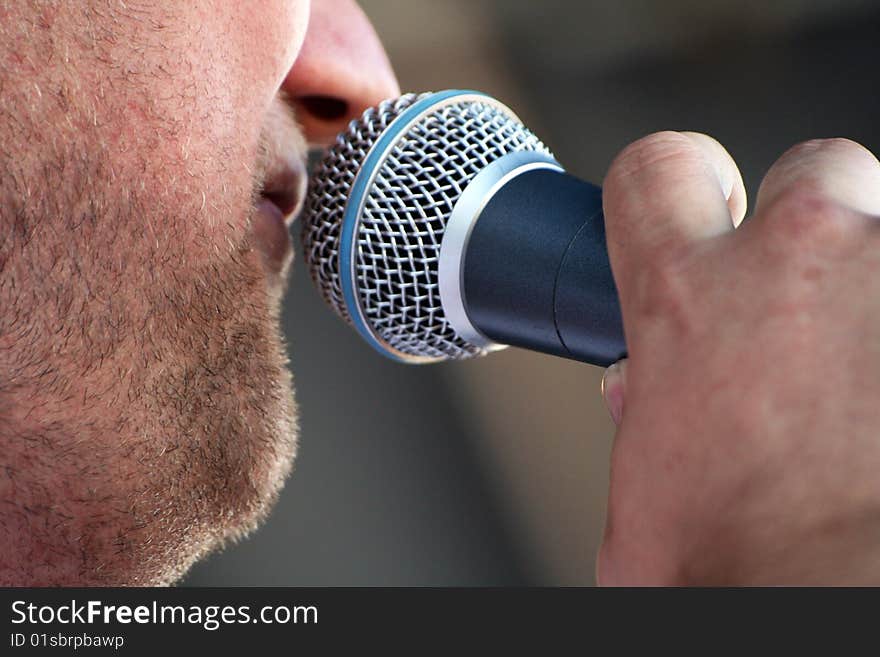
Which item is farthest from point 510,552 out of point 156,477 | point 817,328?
point 817,328

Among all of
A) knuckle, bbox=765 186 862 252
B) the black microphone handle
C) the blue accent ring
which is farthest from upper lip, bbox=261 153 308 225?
knuckle, bbox=765 186 862 252

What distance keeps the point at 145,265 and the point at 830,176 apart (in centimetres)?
52

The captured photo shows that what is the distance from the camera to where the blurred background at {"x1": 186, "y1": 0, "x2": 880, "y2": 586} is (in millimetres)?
2439

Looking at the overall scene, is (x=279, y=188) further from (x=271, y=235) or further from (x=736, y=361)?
(x=736, y=361)

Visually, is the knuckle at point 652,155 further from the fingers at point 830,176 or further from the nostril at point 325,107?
the nostril at point 325,107

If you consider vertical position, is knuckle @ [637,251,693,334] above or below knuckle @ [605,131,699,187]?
below

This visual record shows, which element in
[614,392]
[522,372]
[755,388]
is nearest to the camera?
[755,388]

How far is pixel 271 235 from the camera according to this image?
0.93 meters

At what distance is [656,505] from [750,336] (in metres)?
0.10

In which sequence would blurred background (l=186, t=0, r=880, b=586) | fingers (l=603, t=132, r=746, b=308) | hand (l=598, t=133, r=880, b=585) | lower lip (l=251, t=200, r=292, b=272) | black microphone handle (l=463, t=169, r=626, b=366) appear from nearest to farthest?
hand (l=598, t=133, r=880, b=585) < fingers (l=603, t=132, r=746, b=308) < black microphone handle (l=463, t=169, r=626, b=366) < lower lip (l=251, t=200, r=292, b=272) < blurred background (l=186, t=0, r=880, b=586)

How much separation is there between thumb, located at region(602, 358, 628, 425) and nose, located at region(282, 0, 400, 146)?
453mm

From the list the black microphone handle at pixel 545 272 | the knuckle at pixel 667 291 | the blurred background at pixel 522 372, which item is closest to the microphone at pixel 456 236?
the black microphone handle at pixel 545 272

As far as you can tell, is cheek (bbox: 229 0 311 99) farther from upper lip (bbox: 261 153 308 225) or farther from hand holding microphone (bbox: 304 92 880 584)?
hand holding microphone (bbox: 304 92 880 584)

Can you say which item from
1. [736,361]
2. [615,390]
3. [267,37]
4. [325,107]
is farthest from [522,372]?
[736,361]
